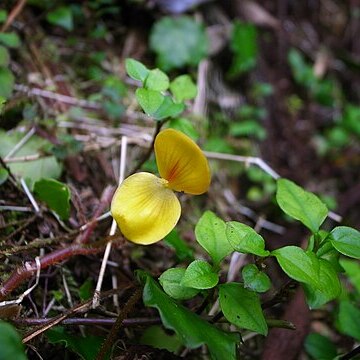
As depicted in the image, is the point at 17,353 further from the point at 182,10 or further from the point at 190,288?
the point at 182,10

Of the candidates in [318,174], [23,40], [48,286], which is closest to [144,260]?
[48,286]

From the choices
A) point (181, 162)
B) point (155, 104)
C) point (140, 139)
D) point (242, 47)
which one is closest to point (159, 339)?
point (181, 162)

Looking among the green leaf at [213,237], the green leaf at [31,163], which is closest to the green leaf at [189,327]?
the green leaf at [213,237]

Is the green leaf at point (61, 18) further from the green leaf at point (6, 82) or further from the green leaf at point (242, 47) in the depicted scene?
the green leaf at point (242, 47)

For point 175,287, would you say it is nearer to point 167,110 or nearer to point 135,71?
point 167,110

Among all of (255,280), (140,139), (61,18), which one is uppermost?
(61,18)

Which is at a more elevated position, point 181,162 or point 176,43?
point 181,162

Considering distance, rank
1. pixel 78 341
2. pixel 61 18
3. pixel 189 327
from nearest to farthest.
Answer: pixel 189 327, pixel 78 341, pixel 61 18

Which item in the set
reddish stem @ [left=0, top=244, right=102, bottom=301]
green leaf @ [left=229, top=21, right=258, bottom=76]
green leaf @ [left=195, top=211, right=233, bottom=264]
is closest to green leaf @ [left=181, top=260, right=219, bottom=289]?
green leaf @ [left=195, top=211, right=233, bottom=264]
